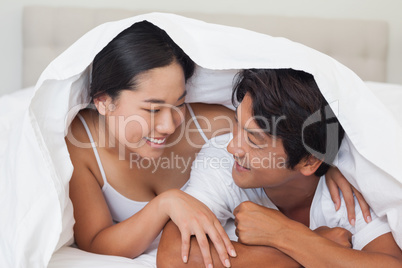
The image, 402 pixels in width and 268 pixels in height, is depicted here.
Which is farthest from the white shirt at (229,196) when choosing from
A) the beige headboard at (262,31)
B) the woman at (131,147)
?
the beige headboard at (262,31)

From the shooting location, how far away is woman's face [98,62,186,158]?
1.17 meters

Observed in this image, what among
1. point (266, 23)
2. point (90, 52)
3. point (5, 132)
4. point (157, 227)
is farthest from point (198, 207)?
point (266, 23)

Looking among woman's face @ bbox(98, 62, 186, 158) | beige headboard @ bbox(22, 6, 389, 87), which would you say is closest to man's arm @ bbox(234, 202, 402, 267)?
woman's face @ bbox(98, 62, 186, 158)

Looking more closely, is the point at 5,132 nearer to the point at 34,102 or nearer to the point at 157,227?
the point at 34,102

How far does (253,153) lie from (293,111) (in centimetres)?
15

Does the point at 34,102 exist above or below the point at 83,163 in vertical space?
above

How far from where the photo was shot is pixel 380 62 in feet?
7.00

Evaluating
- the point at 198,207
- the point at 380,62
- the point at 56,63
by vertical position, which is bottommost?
the point at 198,207

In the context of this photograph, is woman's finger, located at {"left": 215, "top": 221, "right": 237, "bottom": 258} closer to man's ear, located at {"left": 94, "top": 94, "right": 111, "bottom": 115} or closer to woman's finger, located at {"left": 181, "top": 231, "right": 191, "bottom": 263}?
woman's finger, located at {"left": 181, "top": 231, "right": 191, "bottom": 263}

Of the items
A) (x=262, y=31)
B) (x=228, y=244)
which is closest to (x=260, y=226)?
(x=228, y=244)

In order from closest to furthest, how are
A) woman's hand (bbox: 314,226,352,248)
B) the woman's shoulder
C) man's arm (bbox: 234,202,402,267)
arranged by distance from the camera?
man's arm (bbox: 234,202,402,267)
woman's hand (bbox: 314,226,352,248)
the woman's shoulder

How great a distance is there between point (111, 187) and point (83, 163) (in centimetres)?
12

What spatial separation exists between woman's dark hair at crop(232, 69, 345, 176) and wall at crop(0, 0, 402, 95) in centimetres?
103

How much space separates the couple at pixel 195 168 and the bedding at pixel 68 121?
0.06m
